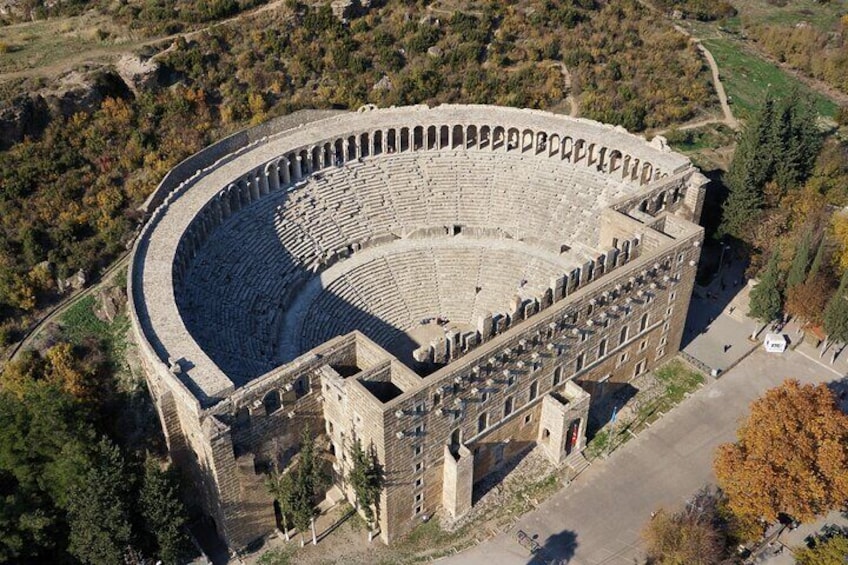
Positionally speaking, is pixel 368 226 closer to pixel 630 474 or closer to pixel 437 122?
pixel 437 122

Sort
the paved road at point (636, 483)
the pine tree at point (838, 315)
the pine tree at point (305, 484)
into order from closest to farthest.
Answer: the pine tree at point (305, 484) → the paved road at point (636, 483) → the pine tree at point (838, 315)

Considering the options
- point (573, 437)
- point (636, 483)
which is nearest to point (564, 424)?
point (573, 437)

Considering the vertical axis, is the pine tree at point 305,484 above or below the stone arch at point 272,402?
below

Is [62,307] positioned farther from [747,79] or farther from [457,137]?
[747,79]

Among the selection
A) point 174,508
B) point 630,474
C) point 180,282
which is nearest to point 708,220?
point 630,474

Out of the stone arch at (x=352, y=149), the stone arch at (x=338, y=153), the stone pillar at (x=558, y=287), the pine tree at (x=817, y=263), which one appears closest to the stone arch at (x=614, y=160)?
the pine tree at (x=817, y=263)

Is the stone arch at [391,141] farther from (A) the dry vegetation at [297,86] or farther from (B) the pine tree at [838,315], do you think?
(B) the pine tree at [838,315]
